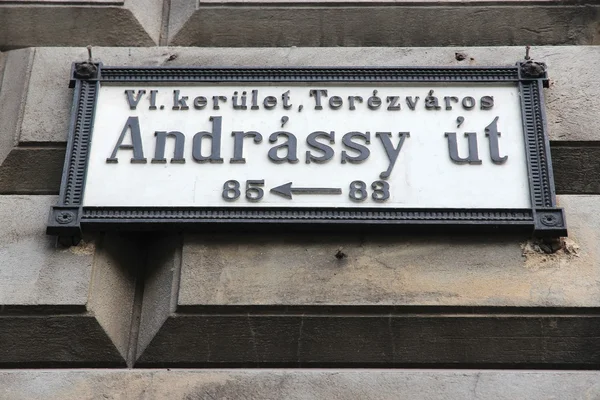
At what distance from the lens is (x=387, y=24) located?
5.40 m

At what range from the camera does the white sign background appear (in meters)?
4.65

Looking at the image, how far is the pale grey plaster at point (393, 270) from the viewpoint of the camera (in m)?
4.40

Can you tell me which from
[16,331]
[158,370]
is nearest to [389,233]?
[158,370]

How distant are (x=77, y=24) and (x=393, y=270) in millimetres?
2097

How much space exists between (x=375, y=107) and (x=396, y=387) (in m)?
1.37

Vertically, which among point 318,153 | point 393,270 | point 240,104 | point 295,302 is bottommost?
point 295,302

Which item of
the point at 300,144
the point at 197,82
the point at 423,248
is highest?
the point at 197,82

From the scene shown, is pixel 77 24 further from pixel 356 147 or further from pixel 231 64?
pixel 356 147

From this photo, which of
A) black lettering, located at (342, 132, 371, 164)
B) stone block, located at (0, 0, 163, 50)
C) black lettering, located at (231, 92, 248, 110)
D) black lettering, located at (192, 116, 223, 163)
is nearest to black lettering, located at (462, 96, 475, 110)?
black lettering, located at (342, 132, 371, 164)

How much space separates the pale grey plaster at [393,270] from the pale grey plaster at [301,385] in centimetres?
31

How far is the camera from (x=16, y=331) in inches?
172

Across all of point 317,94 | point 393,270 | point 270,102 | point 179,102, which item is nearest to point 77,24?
point 179,102

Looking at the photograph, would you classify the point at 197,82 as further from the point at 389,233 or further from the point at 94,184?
the point at 389,233

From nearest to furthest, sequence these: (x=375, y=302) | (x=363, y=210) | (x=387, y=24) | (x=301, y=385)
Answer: (x=301, y=385), (x=375, y=302), (x=363, y=210), (x=387, y=24)
